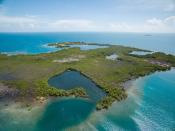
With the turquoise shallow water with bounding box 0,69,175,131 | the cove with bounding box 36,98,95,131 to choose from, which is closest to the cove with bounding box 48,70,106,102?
the cove with bounding box 36,98,95,131

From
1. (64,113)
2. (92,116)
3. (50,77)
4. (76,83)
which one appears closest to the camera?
(92,116)

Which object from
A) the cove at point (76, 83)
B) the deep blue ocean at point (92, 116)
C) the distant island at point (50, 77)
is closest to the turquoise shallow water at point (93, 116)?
the deep blue ocean at point (92, 116)

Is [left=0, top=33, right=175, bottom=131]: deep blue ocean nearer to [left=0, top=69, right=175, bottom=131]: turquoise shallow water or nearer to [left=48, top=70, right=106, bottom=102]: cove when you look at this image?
[left=0, top=69, right=175, bottom=131]: turquoise shallow water

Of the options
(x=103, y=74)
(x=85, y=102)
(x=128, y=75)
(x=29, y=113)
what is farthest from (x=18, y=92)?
(x=128, y=75)

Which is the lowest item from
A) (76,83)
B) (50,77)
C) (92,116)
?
(92,116)

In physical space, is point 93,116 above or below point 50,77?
below

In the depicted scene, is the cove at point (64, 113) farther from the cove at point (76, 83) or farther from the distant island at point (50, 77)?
the cove at point (76, 83)

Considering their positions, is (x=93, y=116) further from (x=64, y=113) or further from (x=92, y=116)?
(x=64, y=113)

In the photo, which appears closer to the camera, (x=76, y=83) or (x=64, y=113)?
(x=64, y=113)

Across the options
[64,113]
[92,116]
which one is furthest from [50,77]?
[92,116]

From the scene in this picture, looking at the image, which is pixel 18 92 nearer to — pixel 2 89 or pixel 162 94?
pixel 2 89
